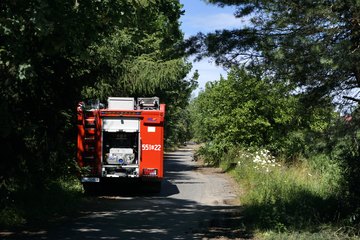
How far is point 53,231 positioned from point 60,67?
3767 mm

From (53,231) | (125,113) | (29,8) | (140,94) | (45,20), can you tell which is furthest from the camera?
(140,94)

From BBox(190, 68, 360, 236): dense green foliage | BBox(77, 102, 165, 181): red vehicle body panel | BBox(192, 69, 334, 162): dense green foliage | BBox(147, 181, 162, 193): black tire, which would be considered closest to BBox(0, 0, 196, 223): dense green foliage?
BBox(77, 102, 165, 181): red vehicle body panel

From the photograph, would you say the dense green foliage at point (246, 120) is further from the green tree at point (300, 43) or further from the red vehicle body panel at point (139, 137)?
the green tree at point (300, 43)

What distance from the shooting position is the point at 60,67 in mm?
11555

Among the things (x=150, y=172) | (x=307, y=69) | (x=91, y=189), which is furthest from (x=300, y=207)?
(x=91, y=189)

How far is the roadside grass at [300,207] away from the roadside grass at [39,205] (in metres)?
4.66

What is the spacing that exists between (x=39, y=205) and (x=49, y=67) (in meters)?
3.51

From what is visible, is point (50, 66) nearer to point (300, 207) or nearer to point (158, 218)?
point (158, 218)

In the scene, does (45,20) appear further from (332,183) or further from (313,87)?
(332,183)

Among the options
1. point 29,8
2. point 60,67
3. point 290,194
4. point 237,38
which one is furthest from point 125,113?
point 29,8

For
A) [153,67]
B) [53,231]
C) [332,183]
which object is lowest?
[53,231]

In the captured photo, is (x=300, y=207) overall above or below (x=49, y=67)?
below

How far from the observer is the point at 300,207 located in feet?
33.8

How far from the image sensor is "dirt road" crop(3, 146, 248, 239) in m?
9.85
